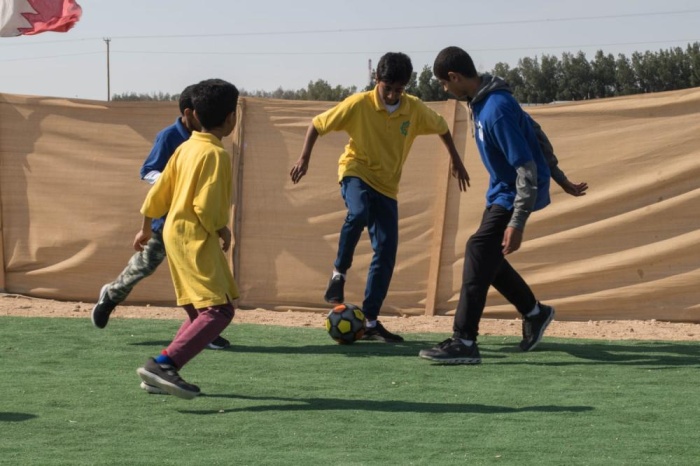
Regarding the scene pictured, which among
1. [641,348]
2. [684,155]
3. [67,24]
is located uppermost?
[67,24]

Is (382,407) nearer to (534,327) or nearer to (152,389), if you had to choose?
(152,389)

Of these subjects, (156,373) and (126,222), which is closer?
(156,373)

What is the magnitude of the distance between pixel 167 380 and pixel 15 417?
2.48 feet

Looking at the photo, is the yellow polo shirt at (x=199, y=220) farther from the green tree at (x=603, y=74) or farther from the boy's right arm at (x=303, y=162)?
the green tree at (x=603, y=74)

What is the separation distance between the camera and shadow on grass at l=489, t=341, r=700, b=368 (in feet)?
25.2

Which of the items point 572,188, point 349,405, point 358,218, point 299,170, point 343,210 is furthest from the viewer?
point 343,210

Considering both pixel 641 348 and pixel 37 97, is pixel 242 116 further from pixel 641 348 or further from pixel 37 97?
pixel 641 348

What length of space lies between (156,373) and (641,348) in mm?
3821

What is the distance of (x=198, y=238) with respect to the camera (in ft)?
20.3

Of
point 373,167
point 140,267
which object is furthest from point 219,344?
point 373,167

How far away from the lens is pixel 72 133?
11.4 metres

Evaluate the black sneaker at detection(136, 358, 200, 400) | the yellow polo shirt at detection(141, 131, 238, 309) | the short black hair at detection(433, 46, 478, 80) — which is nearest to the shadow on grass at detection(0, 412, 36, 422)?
the black sneaker at detection(136, 358, 200, 400)

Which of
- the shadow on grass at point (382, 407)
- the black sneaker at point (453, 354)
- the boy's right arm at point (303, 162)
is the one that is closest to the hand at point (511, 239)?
the black sneaker at point (453, 354)

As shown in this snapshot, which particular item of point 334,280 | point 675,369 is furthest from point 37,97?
point 675,369
